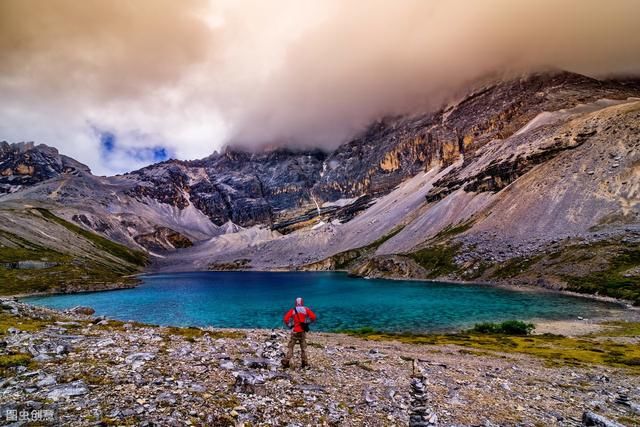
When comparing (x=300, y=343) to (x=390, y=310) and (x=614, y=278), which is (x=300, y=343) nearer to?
(x=390, y=310)

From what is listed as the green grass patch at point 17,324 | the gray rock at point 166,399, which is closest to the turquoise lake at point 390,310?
the green grass patch at point 17,324

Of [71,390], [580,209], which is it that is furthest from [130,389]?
[580,209]

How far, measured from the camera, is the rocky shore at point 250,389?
448 inches

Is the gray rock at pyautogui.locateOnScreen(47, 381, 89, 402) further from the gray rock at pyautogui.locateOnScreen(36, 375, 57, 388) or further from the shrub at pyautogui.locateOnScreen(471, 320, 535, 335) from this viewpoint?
the shrub at pyautogui.locateOnScreen(471, 320, 535, 335)

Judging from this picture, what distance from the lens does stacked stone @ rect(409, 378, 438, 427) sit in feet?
41.3

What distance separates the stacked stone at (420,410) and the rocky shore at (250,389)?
0.22 feet

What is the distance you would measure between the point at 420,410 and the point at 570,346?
40.3m

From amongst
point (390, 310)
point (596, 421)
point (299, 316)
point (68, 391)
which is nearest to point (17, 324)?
point (68, 391)

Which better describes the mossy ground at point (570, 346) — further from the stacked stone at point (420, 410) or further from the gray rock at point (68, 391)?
the gray rock at point (68, 391)

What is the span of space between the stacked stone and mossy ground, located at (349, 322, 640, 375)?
819 inches

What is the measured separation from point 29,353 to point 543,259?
146m

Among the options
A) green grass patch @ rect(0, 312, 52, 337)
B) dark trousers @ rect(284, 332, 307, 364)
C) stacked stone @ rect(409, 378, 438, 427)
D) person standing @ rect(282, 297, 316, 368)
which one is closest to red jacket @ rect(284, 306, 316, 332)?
person standing @ rect(282, 297, 316, 368)

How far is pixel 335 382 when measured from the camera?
17766 millimetres

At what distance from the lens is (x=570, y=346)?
4438 centimetres
